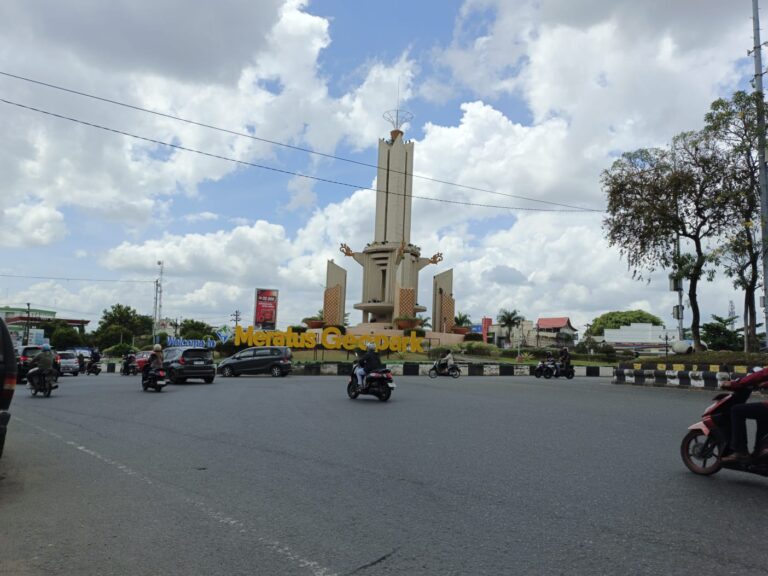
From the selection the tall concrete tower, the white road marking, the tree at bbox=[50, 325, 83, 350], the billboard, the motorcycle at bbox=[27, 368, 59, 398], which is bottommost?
the white road marking

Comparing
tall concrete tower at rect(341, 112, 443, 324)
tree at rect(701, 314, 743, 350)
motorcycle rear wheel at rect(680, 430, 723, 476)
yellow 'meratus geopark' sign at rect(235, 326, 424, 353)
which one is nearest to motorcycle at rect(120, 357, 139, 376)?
yellow 'meratus geopark' sign at rect(235, 326, 424, 353)

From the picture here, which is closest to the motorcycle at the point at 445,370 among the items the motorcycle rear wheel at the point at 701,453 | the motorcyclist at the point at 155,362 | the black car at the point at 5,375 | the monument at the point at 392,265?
the motorcyclist at the point at 155,362

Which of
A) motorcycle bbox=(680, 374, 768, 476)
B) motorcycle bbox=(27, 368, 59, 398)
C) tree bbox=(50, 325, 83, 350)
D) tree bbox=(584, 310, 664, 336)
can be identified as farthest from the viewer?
tree bbox=(584, 310, 664, 336)

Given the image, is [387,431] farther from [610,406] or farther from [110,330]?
[110,330]

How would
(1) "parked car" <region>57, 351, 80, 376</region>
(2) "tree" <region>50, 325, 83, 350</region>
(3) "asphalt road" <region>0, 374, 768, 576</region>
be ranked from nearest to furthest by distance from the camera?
(3) "asphalt road" <region>0, 374, 768, 576</region> < (1) "parked car" <region>57, 351, 80, 376</region> < (2) "tree" <region>50, 325, 83, 350</region>

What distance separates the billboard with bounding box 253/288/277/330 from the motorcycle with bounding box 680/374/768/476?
63362 millimetres

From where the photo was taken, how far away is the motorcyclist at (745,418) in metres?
5.84

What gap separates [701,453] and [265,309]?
63776mm

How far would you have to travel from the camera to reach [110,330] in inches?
3428

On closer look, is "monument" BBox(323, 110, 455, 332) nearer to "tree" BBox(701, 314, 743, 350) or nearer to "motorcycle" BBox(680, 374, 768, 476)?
"tree" BBox(701, 314, 743, 350)

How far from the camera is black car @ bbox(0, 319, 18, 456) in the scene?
6113mm

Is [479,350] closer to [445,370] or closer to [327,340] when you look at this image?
[327,340]

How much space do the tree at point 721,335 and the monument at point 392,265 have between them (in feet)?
89.3

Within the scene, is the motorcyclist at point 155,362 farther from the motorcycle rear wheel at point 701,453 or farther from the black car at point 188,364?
the motorcycle rear wheel at point 701,453
